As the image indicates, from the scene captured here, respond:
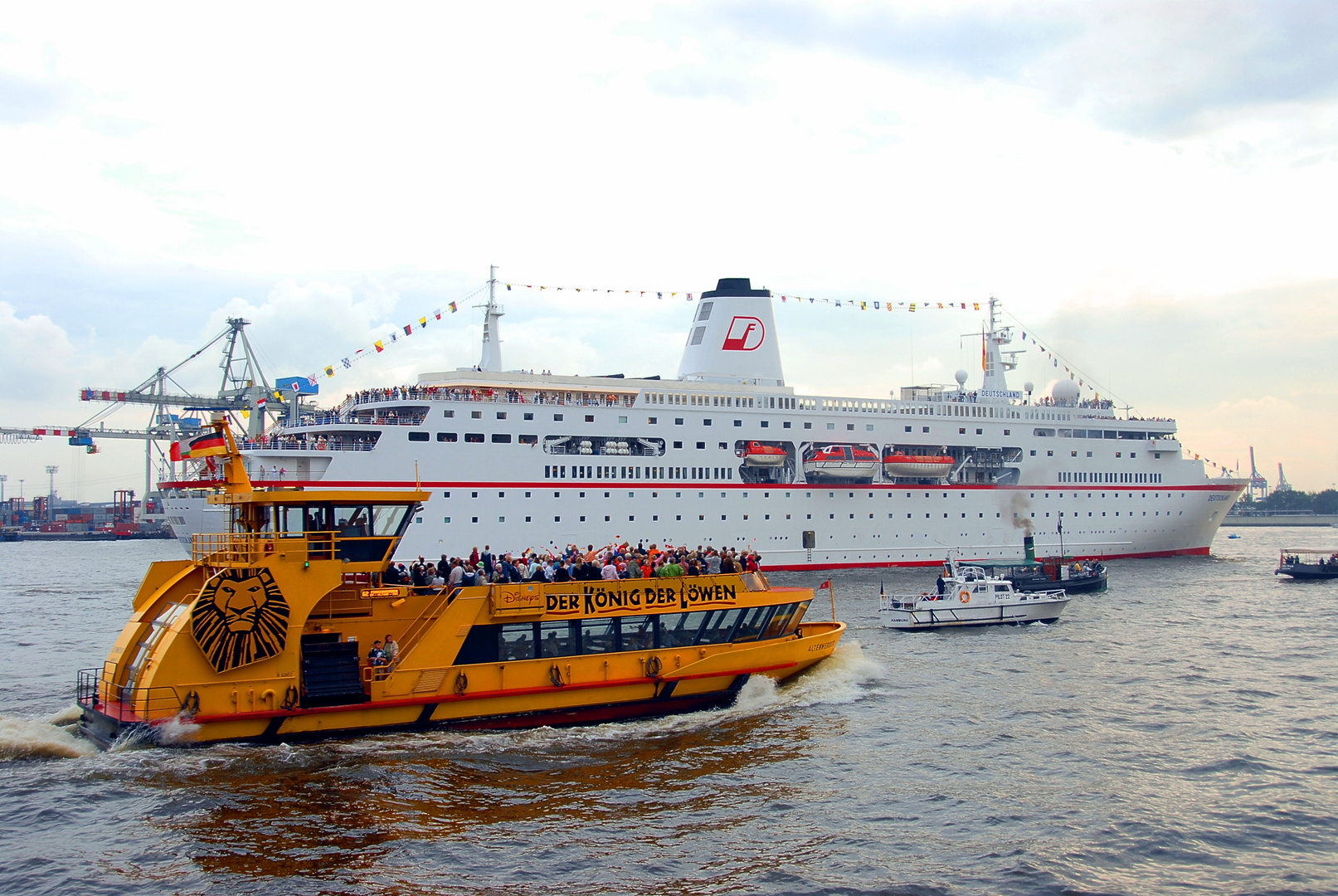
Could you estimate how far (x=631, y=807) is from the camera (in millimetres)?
12875

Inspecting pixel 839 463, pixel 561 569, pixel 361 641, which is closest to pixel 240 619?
pixel 361 641

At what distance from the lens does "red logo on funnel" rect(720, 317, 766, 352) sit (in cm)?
4872

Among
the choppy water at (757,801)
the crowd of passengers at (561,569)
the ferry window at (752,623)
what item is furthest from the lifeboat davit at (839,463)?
the ferry window at (752,623)

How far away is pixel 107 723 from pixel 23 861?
315 cm

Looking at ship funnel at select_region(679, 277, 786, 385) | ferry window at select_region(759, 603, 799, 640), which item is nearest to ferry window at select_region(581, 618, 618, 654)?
ferry window at select_region(759, 603, 799, 640)

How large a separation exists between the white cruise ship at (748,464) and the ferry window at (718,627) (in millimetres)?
20866

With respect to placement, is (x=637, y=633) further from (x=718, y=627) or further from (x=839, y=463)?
(x=839, y=463)

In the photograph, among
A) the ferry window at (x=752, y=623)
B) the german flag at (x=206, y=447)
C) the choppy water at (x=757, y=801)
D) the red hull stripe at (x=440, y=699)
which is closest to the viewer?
the choppy water at (x=757, y=801)

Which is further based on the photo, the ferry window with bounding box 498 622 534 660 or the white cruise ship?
the white cruise ship

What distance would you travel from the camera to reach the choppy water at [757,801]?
1099 cm

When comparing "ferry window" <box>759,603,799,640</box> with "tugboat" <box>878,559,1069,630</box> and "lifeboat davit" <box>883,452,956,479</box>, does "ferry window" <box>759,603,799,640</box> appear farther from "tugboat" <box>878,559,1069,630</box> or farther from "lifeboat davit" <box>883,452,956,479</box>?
"lifeboat davit" <box>883,452,956,479</box>

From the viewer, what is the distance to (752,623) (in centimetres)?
1817

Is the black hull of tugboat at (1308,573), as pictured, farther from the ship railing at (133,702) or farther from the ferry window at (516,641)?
the ship railing at (133,702)

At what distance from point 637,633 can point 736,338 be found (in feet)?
109
